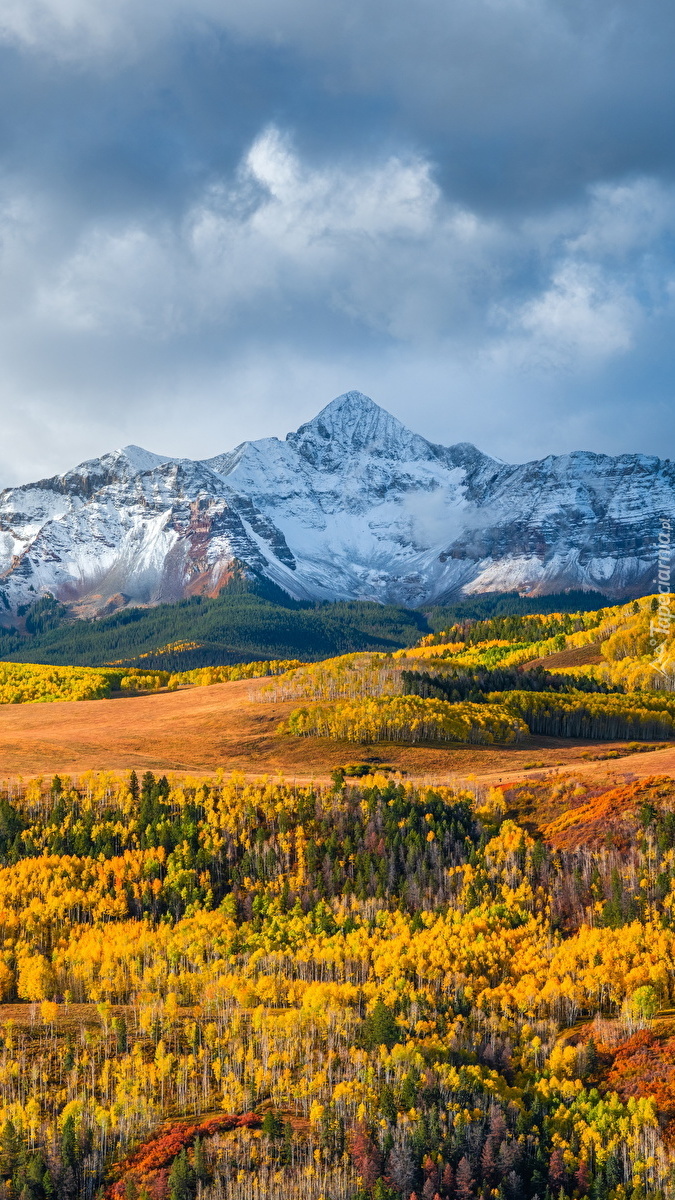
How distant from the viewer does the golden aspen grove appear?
68062 mm

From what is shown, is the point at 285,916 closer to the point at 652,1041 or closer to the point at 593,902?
the point at 593,902

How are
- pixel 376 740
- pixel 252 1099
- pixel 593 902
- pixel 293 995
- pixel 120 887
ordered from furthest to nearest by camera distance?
pixel 376 740, pixel 120 887, pixel 593 902, pixel 293 995, pixel 252 1099

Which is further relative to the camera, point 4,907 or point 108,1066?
point 4,907

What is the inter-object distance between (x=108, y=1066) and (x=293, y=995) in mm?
19228

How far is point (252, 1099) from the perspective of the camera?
73.9 metres

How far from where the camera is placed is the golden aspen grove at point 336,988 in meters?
68.1

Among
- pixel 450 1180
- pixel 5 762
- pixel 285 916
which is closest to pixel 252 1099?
pixel 450 1180

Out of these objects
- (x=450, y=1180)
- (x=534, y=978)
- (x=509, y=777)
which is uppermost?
(x=509, y=777)

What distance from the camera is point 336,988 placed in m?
90.6

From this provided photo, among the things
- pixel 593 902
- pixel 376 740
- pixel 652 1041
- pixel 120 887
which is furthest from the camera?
pixel 376 740

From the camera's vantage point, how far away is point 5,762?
166 metres

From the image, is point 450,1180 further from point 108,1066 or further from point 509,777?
point 509,777

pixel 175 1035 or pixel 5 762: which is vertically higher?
pixel 5 762

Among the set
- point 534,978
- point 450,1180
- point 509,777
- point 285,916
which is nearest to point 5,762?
point 285,916
